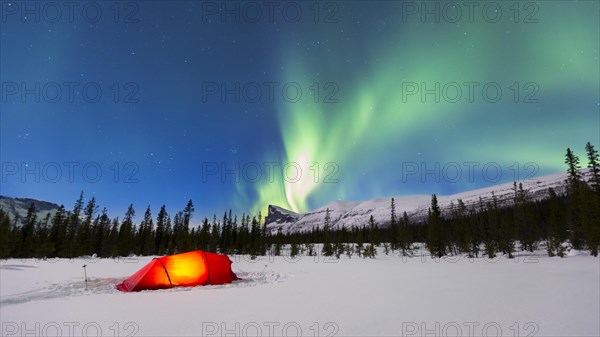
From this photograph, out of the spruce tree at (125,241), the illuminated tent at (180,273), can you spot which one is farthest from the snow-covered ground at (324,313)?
the spruce tree at (125,241)

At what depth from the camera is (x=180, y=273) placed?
12383mm

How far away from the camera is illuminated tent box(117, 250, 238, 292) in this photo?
1158cm

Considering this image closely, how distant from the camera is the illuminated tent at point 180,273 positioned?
11.6 meters

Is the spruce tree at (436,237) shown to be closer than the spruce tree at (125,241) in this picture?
Yes

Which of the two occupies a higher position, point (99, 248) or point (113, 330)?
point (113, 330)

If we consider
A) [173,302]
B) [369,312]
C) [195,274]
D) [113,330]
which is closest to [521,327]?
[369,312]

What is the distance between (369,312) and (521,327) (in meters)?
2.78

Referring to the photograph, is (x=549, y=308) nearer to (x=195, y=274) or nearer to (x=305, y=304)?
(x=305, y=304)

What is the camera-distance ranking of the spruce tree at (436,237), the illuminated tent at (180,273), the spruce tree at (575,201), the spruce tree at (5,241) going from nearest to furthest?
the illuminated tent at (180,273) < the spruce tree at (575,201) < the spruce tree at (436,237) < the spruce tree at (5,241)

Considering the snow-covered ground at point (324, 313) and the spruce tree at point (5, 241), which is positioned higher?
the snow-covered ground at point (324, 313)

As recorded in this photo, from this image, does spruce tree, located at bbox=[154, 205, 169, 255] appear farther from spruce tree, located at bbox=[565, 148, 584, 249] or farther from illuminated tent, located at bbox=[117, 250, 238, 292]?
spruce tree, located at bbox=[565, 148, 584, 249]

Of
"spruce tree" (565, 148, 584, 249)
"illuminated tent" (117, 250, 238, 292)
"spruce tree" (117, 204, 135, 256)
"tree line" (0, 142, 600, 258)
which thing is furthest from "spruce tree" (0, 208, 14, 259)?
"spruce tree" (565, 148, 584, 249)

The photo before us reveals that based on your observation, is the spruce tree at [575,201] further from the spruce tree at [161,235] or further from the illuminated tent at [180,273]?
the spruce tree at [161,235]

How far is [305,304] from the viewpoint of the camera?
7.63 m
